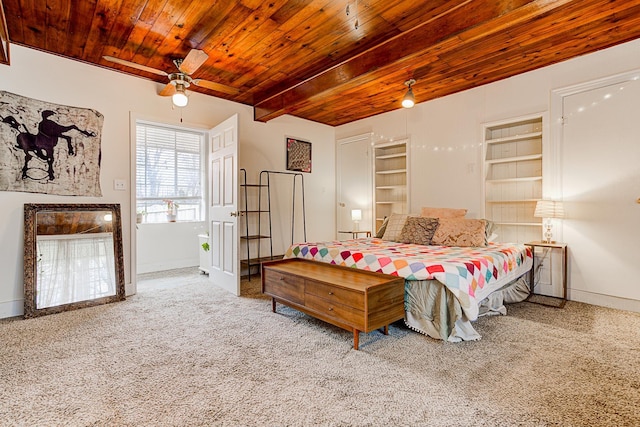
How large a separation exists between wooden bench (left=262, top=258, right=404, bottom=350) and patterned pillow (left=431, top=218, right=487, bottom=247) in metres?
1.32

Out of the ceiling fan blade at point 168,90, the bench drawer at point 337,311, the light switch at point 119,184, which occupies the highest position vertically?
the ceiling fan blade at point 168,90

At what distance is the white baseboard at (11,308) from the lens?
2.92 m

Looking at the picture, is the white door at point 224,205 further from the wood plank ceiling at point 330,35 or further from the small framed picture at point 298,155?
the small framed picture at point 298,155

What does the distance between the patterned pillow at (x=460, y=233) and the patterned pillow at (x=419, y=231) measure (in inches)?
2.5

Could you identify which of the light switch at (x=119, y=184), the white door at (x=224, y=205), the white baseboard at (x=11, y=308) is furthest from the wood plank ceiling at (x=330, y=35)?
the white baseboard at (x=11, y=308)

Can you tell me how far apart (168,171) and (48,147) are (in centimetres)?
242

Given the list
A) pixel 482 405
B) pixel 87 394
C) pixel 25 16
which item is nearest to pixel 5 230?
pixel 25 16

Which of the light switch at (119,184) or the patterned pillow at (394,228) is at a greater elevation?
the light switch at (119,184)

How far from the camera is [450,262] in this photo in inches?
98.2

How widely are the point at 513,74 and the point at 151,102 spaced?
4302 mm

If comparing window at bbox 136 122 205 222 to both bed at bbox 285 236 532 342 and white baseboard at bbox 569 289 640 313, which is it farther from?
white baseboard at bbox 569 289 640 313

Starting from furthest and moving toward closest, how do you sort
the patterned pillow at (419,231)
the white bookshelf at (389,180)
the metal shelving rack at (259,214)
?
the white bookshelf at (389,180)
the metal shelving rack at (259,214)
the patterned pillow at (419,231)

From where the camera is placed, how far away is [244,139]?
4691 millimetres

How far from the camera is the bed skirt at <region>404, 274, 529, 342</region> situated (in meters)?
2.34
